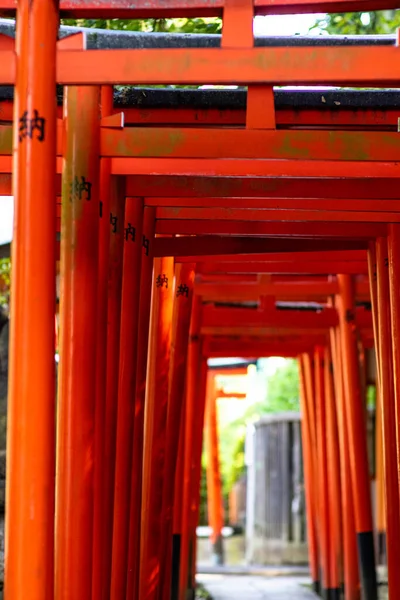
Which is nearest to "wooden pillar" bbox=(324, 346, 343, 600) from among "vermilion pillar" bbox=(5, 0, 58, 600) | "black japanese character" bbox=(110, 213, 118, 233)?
"black japanese character" bbox=(110, 213, 118, 233)

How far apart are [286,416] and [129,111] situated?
14795 mm

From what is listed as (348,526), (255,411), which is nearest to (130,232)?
(348,526)

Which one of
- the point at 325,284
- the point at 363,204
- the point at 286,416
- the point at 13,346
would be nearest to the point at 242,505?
the point at 286,416

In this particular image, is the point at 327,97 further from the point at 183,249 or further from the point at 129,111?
the point at 183,249

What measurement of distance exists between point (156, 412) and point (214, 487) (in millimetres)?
14767

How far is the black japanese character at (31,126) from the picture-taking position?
6.04 meters

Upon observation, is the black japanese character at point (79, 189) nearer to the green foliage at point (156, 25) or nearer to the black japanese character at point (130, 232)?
the black japanese character at point (130, 232)

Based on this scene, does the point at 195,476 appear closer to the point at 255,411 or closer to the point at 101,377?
the point at 101,377

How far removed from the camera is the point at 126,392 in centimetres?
884

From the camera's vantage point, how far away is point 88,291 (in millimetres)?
6945

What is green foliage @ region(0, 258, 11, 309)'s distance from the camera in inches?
616

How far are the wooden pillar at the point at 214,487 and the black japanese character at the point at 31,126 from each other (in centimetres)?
1951

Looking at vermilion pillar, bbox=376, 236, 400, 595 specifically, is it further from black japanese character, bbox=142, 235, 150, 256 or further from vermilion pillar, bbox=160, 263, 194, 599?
vermilion pillar, bbox=160, 263, 194, 599

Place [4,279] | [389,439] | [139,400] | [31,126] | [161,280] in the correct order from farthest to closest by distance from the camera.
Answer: [4,279], [161,280], [389,439], [139,400], [31,126]
